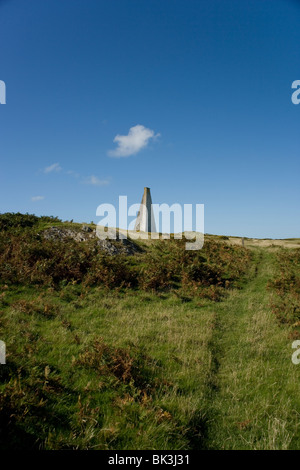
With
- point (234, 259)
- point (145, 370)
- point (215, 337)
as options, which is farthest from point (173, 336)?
point (234, 259)

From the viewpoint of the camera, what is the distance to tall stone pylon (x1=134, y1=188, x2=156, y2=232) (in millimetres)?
35531

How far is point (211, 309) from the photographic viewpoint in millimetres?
13758

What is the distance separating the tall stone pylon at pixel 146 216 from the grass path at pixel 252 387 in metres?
23.5

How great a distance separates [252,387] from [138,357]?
3220mm

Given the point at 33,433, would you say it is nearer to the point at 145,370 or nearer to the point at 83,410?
the point at 83,410

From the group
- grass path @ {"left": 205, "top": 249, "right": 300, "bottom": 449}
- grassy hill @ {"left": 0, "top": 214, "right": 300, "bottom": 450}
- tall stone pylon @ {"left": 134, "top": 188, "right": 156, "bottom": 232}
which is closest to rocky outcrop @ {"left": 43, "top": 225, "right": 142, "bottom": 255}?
grassy hill @ {"left": 0, "top": 214, "right": 300, "bottom": 450}

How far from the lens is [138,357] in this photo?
311 inches

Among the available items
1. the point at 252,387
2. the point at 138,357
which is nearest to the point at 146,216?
the point at 138,357

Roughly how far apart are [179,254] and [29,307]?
14.2 m

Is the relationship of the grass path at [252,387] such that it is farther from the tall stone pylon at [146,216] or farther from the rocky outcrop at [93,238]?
the tall stone pylon at [146,216]

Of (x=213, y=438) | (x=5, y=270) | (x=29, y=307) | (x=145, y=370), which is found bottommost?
(x=213, y=438)

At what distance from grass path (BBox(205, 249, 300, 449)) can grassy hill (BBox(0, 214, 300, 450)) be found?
34 millimetres

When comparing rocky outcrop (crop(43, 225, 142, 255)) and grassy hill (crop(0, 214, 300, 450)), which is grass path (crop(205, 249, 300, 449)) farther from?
rocky outcrop (crop(43, 225, 142, 255))
